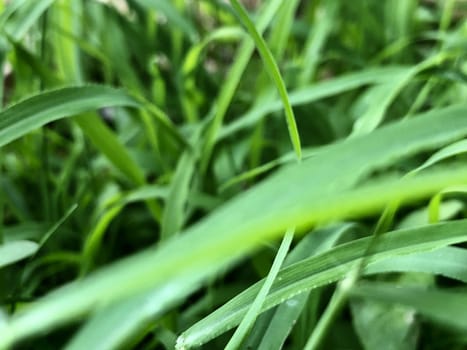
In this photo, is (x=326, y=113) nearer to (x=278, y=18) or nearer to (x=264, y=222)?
(x=278, y=18)

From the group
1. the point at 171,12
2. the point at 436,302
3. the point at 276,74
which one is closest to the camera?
the point at 436,302

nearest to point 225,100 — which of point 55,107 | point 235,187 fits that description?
point 235,187

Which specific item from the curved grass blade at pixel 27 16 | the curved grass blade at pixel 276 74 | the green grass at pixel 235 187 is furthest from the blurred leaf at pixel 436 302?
the curved grass blade at pixel 27 16

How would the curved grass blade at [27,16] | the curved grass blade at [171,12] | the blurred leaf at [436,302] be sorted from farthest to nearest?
1. the curved grass blade at [171,12]
2. the curved grass blade at [27,16]
3. the blurred leaf at [436,302]

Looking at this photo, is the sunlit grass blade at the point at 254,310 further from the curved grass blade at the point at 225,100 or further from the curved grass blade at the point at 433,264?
the curved grass blade at the point at 225,100

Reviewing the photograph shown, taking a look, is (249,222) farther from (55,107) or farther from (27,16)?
(27,16)

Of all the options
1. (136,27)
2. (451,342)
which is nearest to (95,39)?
(136,27)

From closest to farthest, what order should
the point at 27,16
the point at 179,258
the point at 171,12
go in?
1. the point at 179,258
2. the point at 27,16
3. the point at 171,12

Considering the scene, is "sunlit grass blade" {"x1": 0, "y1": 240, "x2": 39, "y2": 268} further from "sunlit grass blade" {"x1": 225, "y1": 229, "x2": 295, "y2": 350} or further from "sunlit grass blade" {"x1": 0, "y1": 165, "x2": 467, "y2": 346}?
"sunlit grass blade" {"x1": 0, "y1": 165, "x2": 467, "y2": 346}

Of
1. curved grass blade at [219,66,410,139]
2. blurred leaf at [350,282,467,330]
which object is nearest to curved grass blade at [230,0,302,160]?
blurred leaf at [350,282,467,330]
